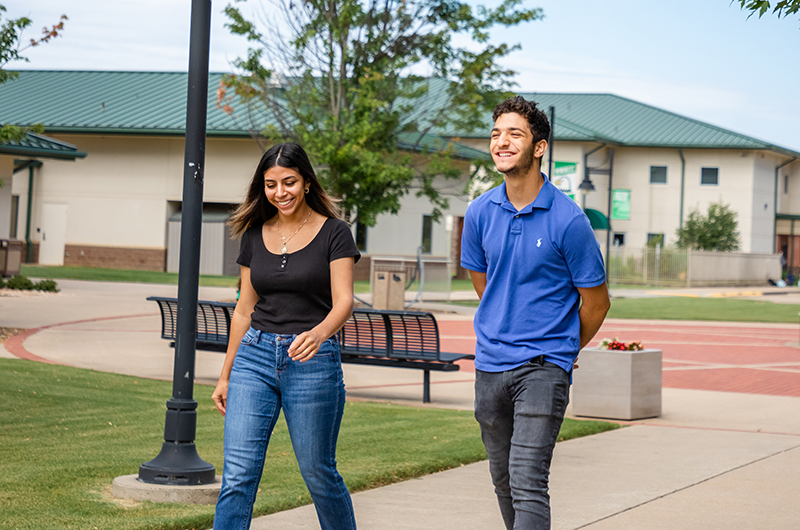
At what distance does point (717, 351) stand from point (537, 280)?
534 inches

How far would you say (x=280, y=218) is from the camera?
4133mm

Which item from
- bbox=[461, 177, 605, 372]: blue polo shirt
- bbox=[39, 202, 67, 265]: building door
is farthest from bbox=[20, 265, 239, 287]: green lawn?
bbox=[461, 177, 605, 372]: blue polo shirt

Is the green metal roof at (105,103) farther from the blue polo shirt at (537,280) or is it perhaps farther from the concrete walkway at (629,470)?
the blue polo shirt at (537,280)

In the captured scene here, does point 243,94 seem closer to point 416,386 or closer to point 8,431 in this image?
point 416,386

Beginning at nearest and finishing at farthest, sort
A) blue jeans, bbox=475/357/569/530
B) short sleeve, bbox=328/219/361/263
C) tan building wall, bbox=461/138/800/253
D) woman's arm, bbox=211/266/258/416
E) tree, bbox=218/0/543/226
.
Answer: blue jeans, bbox=475/357/569/530 → short sleeve, bbox=328/219/361/263 → woman's arm, bbox=211/266/258/416 → tree, bbox=218/0/543/226 → tan building wall, bbox=461/138/800/253

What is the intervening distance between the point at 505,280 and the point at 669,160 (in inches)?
2119

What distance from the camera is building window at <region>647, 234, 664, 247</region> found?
5241cm

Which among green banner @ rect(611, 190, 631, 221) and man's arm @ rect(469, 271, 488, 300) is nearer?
man's arm @ rect(469, 271, 488, 300)

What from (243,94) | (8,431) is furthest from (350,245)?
(243,94)

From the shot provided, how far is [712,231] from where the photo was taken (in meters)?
51.5

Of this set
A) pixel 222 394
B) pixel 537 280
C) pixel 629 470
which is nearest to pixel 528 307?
pixel 537 280

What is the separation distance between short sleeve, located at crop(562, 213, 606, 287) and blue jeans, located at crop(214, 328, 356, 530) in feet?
3.29

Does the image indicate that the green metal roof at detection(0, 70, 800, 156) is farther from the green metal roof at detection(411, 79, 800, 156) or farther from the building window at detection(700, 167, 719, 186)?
the building window at detection(700, 167, 719, 186)

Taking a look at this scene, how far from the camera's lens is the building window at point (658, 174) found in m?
55.3
